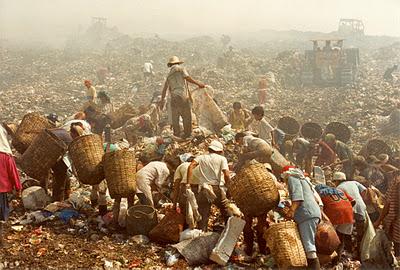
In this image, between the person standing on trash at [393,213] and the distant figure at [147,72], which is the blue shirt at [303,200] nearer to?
the person standing on trash at [393,213]

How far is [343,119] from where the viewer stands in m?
15.5

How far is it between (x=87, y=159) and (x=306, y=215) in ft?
10.7

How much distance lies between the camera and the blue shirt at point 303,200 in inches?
184

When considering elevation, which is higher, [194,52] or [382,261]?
[194,52]

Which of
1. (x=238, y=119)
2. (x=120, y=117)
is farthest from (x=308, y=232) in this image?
(x=120, y=117)

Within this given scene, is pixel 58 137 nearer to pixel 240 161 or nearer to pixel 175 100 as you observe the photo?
pixel 175 100

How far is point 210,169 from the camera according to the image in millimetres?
5551

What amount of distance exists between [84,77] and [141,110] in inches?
494

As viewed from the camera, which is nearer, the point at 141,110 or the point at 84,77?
the point at 141,110

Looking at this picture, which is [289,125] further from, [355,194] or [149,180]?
[149,180]

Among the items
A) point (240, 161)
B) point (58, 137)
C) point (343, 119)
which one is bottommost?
point (343, 119)

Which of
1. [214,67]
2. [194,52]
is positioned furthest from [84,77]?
[194,52]

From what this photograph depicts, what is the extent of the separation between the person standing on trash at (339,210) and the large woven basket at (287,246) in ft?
2.51

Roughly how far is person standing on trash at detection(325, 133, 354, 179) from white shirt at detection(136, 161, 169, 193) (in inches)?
169
